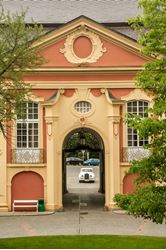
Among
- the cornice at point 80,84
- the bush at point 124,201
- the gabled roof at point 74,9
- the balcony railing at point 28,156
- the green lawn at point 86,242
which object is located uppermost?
the gabled roof at point 74,9

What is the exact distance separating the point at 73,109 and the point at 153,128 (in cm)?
1647

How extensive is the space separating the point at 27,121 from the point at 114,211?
6904 mm

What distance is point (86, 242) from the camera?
19406 mm

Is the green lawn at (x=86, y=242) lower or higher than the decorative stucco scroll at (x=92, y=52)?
lower

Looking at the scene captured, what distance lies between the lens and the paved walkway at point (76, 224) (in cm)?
2264

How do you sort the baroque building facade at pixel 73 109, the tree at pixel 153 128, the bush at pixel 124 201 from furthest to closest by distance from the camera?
the baroque building facade at pixel 73 109 < the bush at pixel 124 201 < the tree at pixel 153 128

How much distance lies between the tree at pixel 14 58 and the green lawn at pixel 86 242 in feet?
13.4

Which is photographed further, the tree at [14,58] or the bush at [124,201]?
the tree at [14,58]

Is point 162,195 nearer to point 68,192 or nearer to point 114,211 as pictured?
point 114,211

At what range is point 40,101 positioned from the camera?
30.0m

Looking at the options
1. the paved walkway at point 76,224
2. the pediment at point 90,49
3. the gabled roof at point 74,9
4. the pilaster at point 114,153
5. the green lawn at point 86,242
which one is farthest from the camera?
the gabled roof at point 74,9

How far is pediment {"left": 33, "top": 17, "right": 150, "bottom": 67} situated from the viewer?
29984 millimetres

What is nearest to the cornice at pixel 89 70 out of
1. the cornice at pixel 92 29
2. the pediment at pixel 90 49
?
the pediment at pixel 90 49

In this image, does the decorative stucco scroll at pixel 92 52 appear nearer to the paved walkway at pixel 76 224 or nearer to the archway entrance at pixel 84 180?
the archway entrance at pixel 84 180
